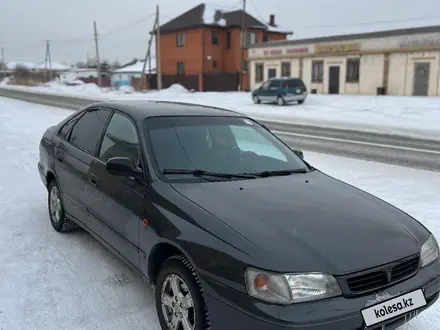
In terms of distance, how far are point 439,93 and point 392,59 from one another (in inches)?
169

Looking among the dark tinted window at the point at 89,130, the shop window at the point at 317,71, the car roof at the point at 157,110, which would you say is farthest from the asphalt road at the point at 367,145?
the shop window at the point at 317,71

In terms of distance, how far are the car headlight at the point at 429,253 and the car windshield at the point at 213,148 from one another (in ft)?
4.13

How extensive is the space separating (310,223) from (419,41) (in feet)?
107

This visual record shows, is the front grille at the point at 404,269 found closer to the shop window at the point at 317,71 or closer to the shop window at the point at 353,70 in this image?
the shop window at the point at 353,70

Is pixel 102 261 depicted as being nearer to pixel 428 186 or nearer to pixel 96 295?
pixel 96 295

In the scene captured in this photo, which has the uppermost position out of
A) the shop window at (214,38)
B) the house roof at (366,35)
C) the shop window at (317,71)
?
the shop window at (214,38)

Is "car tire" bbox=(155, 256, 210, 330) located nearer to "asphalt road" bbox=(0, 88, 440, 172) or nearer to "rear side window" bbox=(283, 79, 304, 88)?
"asphalt road" bbox=(0, 88, 440, 172)

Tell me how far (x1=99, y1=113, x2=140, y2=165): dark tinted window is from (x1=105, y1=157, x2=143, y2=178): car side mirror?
0.16 m

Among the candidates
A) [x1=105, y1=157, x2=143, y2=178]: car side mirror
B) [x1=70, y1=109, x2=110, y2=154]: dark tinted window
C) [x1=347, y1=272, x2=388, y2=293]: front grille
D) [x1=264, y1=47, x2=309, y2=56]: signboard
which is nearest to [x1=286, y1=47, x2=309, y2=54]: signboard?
[x1=264, y1=47, x2=309, y2=56]: signboard

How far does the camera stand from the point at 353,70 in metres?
35.9

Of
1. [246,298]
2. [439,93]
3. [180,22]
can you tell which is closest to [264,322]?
[246,298]

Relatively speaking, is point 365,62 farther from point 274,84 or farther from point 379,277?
point 379,277

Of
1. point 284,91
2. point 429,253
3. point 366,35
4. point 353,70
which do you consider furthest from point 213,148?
point 353,70

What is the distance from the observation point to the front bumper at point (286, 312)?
2.32 m
